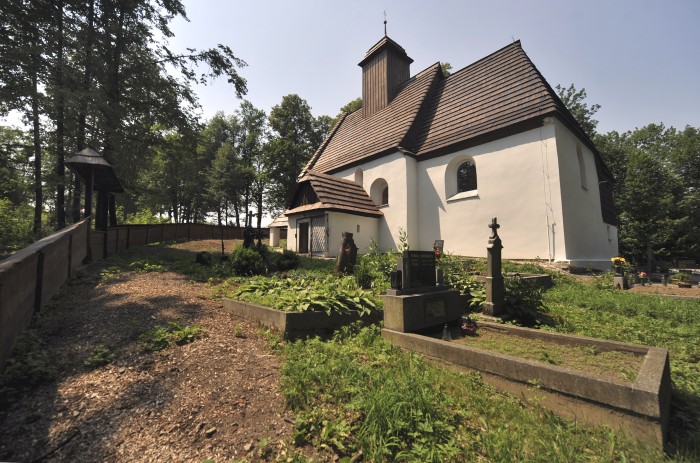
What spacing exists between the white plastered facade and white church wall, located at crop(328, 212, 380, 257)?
101 millimetres

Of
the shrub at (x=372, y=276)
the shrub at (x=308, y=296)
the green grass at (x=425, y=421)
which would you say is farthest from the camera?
the shrub at (x=372, y=276)

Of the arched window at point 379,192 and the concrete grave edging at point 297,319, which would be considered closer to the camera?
the concrete grave edging at point 297,319

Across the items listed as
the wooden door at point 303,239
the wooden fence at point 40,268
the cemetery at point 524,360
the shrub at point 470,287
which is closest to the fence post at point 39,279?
the wooden fence at point 40,268

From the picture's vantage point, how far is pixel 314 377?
3520 mm

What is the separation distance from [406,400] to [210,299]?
17.8 ft

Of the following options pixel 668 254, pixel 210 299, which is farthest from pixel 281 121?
pixel 668 254

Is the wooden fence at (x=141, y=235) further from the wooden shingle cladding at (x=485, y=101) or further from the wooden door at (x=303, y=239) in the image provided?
the wooden shingle cladding at (x=485, y=101)

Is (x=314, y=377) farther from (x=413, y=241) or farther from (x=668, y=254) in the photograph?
(x=668, y=254)

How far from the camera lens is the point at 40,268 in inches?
207

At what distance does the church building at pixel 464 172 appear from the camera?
41.1 ft

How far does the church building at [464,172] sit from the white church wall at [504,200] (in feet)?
0.14

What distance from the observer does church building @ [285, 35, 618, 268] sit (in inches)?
494

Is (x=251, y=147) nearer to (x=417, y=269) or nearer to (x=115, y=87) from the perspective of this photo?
(x=115, y=87)

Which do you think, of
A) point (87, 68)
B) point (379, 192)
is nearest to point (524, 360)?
point (379, 192)
